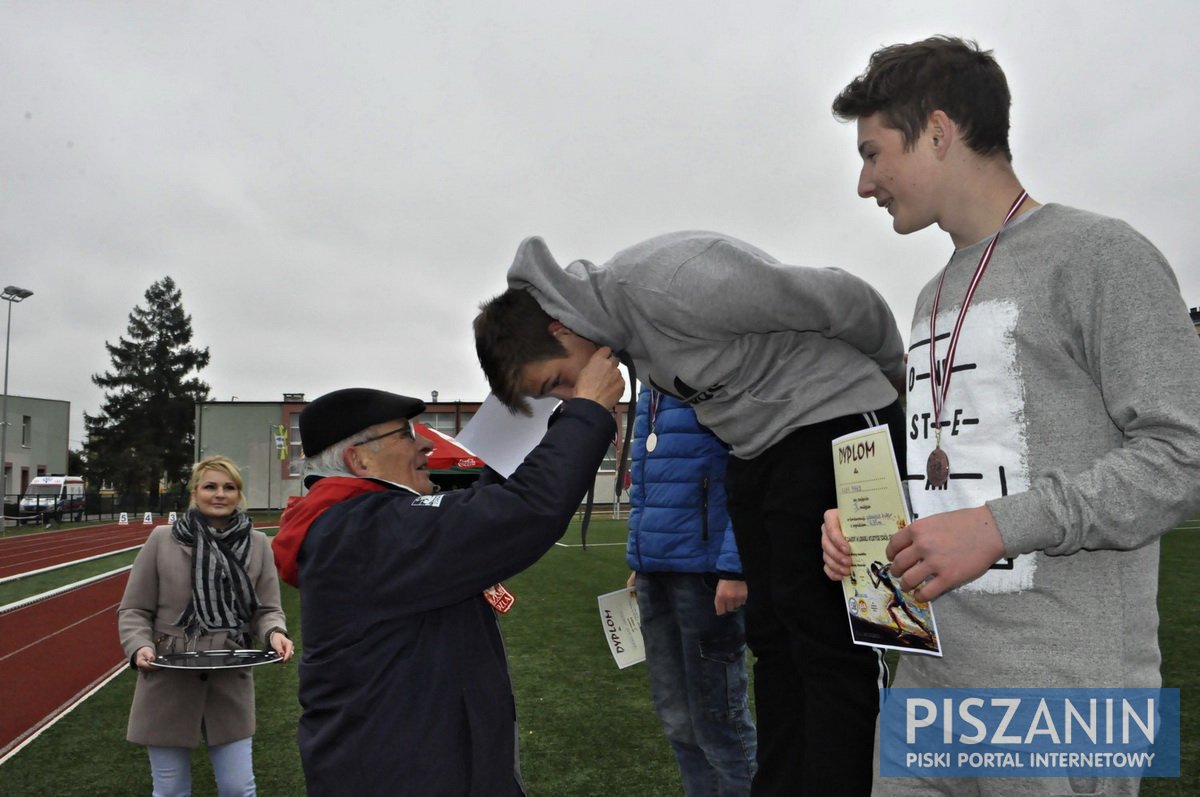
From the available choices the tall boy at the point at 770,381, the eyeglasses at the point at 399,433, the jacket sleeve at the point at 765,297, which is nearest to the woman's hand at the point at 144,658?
the eyeglasses at the point at 399,433

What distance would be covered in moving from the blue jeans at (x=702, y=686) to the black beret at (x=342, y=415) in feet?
4.15

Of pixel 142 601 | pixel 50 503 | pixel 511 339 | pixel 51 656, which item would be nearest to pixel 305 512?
pixel 511 339

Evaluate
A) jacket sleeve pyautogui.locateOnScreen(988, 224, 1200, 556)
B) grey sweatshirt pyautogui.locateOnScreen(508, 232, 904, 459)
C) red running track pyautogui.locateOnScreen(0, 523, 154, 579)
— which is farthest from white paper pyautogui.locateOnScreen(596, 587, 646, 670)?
red running track pyautogui.locateOnScreen(0, 523, 154, 579)

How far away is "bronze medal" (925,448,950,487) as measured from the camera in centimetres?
140

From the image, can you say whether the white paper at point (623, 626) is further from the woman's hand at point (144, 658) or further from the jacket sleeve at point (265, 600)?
the woman's hand at point (144, 658)

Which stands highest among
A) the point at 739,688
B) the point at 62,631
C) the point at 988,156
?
the point at 988,156

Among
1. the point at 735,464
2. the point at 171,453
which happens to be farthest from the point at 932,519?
the point at 171,453

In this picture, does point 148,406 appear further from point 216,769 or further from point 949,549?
point 949,549

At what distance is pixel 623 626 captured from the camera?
11.7 ft

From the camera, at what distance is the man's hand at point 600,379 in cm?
194

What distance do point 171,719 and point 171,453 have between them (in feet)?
204

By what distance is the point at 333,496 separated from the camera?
2090 mm

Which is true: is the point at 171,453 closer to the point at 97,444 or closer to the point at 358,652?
the point at 97,444

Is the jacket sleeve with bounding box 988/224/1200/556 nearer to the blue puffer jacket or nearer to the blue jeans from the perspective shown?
the blue puffer jacket
